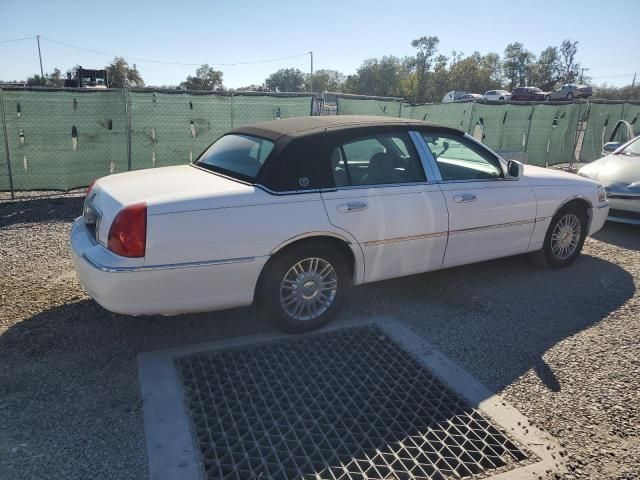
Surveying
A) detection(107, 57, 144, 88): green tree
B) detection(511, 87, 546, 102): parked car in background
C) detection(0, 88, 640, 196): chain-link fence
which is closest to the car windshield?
detection(0, 88, 640, 196): chain-link fence

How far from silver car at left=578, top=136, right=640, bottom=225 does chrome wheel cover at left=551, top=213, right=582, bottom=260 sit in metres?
1.97

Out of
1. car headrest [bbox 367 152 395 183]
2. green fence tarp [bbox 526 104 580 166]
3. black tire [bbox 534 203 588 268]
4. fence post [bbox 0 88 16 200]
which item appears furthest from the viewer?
green fence tarp [bbox 526 104 580 166]

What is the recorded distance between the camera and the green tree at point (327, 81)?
101750 millimetres

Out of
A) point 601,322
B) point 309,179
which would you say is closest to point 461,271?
point 601,322

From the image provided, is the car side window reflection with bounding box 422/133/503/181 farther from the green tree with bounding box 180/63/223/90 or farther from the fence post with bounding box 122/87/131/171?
the green tree with bounding box 180/63/223/90

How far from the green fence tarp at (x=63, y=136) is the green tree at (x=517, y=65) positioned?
317 ft

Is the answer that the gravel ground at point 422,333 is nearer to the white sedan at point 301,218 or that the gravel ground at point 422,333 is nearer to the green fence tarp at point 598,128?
the white sedan at point 301,218

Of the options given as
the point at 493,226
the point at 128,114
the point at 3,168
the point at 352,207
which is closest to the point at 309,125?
the point at 352,207

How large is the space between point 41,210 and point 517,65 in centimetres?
10098

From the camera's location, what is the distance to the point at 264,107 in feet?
31.4

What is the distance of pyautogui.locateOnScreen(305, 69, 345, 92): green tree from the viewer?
101750 millimetres

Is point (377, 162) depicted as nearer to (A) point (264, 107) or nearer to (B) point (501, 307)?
(B) point (501, 307)

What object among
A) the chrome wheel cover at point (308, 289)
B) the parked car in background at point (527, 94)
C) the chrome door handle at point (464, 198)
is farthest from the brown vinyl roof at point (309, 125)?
the parked car in background at point (527, 94)

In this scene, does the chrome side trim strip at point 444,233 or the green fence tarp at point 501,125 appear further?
the green fence tarp at point 501,125
